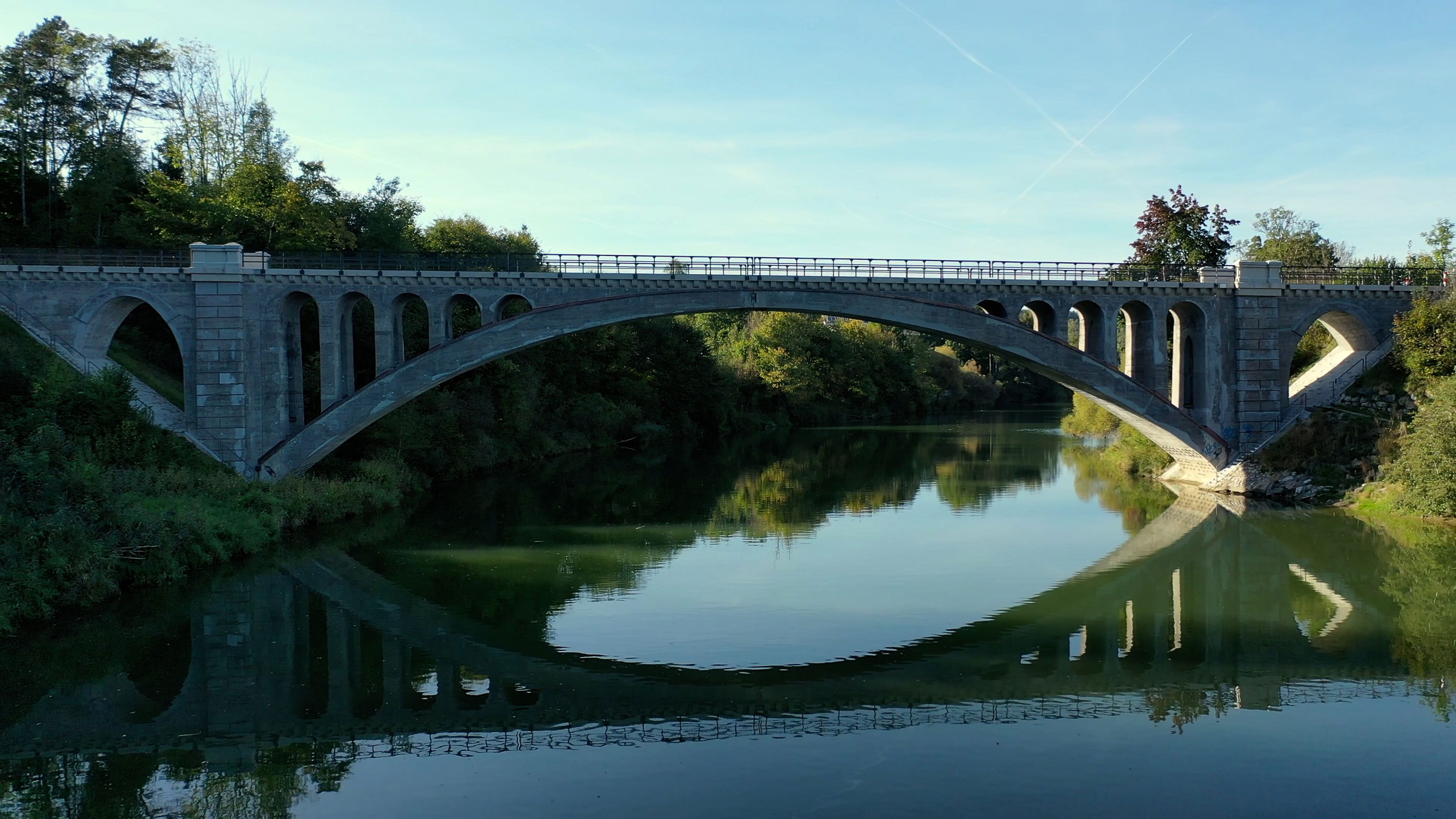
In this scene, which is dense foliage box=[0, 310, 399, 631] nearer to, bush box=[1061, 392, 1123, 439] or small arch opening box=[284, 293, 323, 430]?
small arch opening box=[284, 293, 323, 430]

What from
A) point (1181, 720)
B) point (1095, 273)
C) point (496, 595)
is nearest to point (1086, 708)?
point (1181, 720)

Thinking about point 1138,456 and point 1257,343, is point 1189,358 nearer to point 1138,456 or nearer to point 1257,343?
point 1257,343

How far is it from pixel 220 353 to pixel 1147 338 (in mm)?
33672

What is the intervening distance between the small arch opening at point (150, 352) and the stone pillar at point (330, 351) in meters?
4.51

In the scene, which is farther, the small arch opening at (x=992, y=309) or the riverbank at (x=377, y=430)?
the small arch opening at (x=992, y=309)

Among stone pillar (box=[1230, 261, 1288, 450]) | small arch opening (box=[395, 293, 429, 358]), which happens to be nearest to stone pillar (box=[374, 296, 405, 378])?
small arch opening (box=[395, 293, 429, 358])

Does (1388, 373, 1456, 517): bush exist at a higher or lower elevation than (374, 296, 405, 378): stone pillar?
lower

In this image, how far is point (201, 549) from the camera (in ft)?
91.9

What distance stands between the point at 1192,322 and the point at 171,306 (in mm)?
37494

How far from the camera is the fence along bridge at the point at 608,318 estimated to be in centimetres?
3631

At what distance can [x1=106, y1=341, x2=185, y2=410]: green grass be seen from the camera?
38344 mm

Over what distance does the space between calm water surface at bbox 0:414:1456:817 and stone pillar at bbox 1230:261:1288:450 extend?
21.1 ft

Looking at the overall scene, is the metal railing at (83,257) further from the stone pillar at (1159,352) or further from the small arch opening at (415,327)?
the stone pillar at (1159,352)

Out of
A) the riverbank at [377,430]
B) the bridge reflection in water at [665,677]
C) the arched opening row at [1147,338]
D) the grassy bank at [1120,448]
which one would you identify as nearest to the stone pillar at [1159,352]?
the arched opening row at [1147,338]
